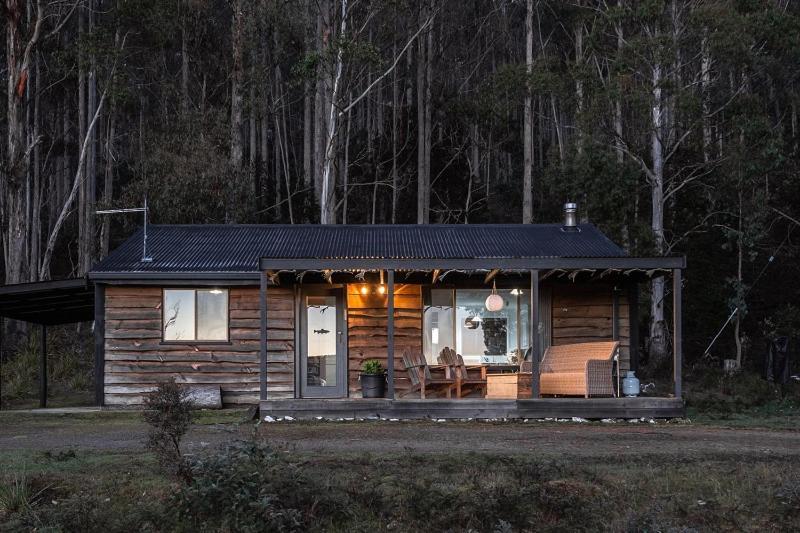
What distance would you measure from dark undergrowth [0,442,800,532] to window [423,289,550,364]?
801cm

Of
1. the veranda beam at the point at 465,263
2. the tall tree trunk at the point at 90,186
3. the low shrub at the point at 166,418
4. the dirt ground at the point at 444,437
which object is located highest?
the tall tree trunk at the point at 90,186

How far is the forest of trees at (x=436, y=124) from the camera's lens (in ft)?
85.7

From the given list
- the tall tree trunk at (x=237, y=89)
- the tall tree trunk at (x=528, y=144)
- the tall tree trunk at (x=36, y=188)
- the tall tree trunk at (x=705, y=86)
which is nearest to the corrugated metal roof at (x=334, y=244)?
the tall tree trunk at (x=705, y=86)

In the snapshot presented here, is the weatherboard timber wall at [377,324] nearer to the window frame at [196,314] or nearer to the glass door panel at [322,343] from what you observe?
the glass door panel at [322,343]

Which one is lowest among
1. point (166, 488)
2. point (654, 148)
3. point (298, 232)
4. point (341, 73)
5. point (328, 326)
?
point (166, 488)

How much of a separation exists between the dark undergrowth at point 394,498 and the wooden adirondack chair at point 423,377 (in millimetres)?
6568

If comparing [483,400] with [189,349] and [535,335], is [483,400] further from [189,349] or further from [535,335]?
[189,349]

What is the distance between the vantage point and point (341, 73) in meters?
28.7

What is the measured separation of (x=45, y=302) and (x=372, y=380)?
6.06 meters

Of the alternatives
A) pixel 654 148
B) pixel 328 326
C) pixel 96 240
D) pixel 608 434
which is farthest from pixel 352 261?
pixel 96 240

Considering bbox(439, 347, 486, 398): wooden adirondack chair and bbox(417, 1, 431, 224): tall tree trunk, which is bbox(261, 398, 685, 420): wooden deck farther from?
bbox(417, 1, 431, 224): tall tree trunk

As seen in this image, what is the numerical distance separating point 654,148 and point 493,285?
1067cm

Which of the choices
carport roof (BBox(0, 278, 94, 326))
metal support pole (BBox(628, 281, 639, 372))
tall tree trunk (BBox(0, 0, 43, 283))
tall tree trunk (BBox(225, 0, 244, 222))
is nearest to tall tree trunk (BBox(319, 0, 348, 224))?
tall tree trunk (BBox(225, 0, 244, 222))

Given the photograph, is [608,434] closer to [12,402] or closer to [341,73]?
[12,402]
